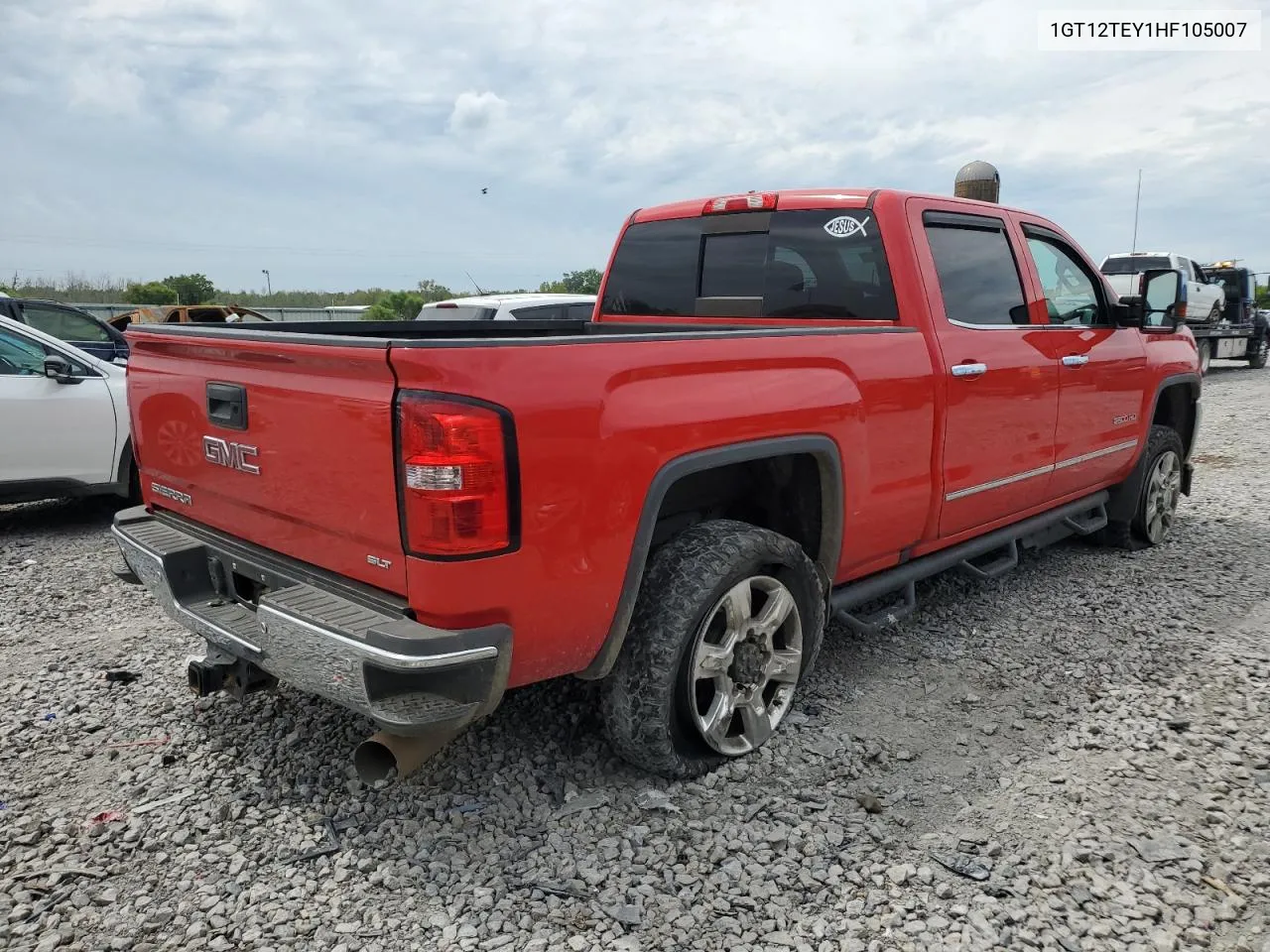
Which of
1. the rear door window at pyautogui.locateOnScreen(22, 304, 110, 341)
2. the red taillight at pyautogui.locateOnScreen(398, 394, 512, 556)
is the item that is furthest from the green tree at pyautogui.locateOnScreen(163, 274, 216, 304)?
the red taillight at pyautogui.locateOnScreen(398, 394, 512, 556)

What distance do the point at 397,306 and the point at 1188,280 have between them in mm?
22661

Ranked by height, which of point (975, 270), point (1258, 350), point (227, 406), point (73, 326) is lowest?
point (1258, 350)

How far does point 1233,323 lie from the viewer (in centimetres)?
2017

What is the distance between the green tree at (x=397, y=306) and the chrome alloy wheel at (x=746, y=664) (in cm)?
2146

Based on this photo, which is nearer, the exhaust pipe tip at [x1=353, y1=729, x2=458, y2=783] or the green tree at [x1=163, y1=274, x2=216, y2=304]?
the exhaust pipe tip at [x1=353, y1=729, x2=458, y2=783]

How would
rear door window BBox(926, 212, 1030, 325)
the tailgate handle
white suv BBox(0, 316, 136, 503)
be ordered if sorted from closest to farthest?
the tailgate handle, rear door window BBox(926, 212, 1030, 325), white suv BBox(0, 316, 136, 503)

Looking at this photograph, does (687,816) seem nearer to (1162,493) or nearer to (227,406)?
(227,406)

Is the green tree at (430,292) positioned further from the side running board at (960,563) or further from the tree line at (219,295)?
the side running board at (960,563)

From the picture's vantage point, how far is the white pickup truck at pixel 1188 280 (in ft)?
56.7

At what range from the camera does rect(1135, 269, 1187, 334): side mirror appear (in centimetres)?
510

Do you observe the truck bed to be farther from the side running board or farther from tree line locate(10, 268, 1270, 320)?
tree line locate(10, 268, 1270, 320)

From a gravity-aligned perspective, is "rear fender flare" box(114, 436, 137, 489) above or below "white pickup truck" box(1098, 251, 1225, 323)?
below

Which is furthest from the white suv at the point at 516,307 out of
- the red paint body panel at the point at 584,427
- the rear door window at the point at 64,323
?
the red paint body panel at the point at 584,427

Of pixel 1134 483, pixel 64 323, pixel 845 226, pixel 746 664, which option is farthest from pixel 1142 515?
pixel 64 323
